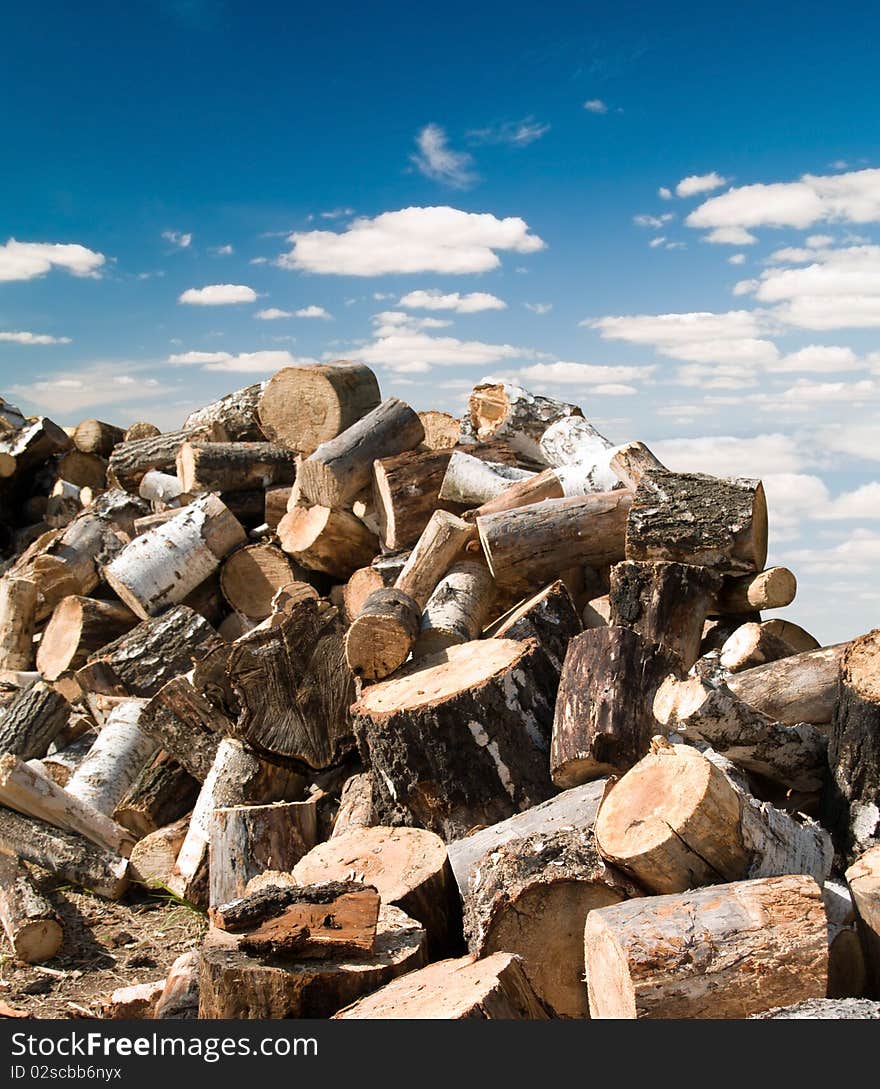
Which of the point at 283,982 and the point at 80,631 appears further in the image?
the point at 80,631

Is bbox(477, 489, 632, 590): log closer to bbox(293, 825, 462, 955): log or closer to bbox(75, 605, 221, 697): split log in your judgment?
bbox(293, 825, 462, 955): log

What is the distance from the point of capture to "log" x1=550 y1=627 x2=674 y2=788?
4.40 meters

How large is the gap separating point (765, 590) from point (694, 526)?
53 cm

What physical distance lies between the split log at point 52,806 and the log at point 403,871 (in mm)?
2134

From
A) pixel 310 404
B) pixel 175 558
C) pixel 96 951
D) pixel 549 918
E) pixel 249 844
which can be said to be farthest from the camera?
pixel 310 404

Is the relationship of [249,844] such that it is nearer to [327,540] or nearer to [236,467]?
[327,540]

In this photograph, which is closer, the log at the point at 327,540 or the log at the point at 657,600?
the log at the point at 657,600

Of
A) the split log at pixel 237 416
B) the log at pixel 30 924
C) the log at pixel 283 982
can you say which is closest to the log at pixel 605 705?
the log at pixel 283 982

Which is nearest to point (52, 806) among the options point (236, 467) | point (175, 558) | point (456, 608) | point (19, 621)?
point (175, 558)

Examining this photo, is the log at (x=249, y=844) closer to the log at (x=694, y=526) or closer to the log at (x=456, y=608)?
the log at (x=456, y=608)

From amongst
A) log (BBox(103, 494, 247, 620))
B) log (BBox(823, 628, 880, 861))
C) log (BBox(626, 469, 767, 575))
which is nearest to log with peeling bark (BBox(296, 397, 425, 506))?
log (BBox(103, 494, 247, 620))

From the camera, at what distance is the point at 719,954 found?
3195 millimetres

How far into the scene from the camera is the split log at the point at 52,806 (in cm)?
602

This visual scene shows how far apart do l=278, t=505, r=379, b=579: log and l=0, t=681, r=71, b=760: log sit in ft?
6.28
